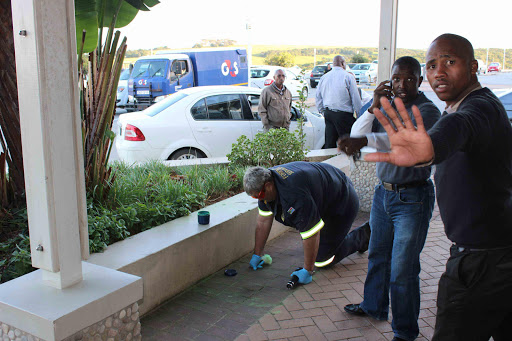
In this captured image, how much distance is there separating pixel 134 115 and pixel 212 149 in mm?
1471

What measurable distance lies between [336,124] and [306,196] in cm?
452

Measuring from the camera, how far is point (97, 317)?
2480 mm

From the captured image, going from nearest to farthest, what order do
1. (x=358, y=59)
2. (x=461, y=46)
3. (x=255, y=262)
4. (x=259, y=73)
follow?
(x=461, y=46) < (x=255, y=262) < (x=259, y=73) < (x=358, y=59)

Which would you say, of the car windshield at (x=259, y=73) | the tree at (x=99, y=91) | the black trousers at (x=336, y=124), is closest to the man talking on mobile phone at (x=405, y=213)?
the tree at (x=99, y=91)

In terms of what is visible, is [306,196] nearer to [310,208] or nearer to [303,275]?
[310,208]

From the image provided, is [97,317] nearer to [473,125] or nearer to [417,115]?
[417,115]

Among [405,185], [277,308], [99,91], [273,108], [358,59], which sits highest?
[358,59]

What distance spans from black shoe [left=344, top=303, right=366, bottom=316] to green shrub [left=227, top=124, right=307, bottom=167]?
2938 millimetres

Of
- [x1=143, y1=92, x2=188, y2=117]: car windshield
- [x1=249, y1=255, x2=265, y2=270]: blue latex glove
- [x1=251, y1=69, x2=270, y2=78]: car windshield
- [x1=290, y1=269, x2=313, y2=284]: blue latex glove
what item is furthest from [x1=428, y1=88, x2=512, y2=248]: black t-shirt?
[x1=251, y1=69, x2=270, y2=78]: car windshield

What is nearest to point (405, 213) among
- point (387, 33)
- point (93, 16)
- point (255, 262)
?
point (255, 262)

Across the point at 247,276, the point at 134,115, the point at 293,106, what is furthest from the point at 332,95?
the point at 247,276

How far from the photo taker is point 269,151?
6.50m

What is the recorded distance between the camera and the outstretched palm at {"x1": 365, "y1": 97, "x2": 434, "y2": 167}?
5.62 feet

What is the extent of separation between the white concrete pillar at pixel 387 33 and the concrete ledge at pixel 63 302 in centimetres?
466
